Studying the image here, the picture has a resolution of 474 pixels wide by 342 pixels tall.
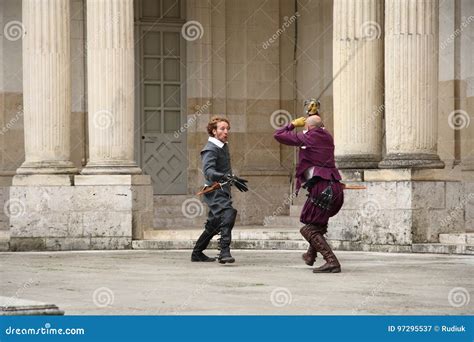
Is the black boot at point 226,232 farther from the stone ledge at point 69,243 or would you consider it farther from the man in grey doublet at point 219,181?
the stone ledge at point 69,243

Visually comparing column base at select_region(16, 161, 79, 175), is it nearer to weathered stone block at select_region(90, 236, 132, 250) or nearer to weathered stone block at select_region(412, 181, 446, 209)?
weathered stone block at select_region(90, 236, 132, 250)

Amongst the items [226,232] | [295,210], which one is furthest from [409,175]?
[295,210]

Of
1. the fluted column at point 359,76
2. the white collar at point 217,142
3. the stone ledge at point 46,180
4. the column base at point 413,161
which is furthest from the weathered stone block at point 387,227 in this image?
the stone ledge at point 46,180

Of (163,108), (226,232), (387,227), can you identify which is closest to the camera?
(226,232)

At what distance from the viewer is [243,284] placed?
15.0 metres

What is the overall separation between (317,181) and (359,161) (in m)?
4.88

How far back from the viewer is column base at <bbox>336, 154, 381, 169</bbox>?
21.4 m

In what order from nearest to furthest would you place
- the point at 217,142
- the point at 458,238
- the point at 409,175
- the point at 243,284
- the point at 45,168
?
1. the point at 243,284
2. the point at 217,142
3. the point at 458,238
4. the point at 409,175
5. the point at 45,168

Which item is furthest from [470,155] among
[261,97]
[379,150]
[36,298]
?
[36,298]

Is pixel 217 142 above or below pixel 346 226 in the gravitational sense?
above

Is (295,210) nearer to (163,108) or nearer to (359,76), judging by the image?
(163,108)

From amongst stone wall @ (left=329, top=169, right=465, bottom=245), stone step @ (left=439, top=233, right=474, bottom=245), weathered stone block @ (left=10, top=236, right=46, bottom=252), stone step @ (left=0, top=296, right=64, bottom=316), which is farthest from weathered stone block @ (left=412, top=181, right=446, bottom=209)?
stone step @ (left=0, top=296, right=64, bottom=316)

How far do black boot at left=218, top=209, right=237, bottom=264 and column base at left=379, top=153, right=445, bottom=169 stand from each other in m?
3.67

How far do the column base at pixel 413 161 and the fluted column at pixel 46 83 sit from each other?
5293 mm
